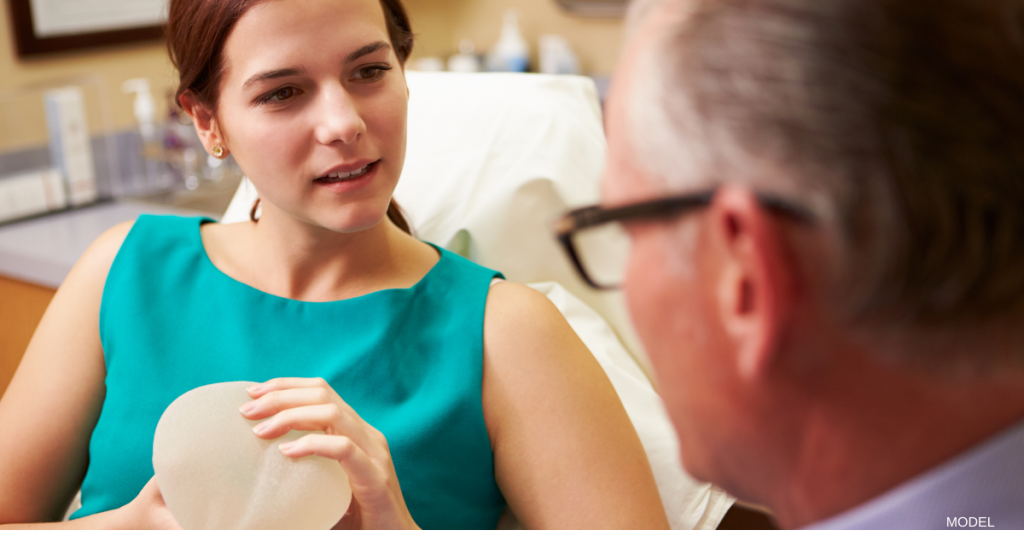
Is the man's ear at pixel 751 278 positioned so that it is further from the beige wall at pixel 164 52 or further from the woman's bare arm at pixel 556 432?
the beige wall at pixel 164 52

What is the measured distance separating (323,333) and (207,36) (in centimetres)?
38

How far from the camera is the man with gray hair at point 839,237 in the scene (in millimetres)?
396

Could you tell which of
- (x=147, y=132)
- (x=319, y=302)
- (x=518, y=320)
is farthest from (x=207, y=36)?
(x=147, y=132)

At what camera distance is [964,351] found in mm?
426

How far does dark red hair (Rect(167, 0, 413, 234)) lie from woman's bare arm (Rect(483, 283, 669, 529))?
0.39 m

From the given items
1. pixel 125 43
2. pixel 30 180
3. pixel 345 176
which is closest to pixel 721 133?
pixel 345 176

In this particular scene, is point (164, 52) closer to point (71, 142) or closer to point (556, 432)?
point (71, 142)

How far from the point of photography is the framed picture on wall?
6.31 ft

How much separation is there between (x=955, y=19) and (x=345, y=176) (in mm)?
676

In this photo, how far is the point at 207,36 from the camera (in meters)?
0.95

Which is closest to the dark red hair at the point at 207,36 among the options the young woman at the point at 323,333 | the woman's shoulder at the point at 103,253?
the young woman at the point at 323,333

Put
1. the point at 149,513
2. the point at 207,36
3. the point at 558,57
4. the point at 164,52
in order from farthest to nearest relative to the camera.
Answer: the point at 558,57
the point at 164,52
the point at 207,36
the point at 149,513

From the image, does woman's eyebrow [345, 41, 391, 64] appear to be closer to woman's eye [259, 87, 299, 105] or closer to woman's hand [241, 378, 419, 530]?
woman's eye [259, 87, 299, 105]

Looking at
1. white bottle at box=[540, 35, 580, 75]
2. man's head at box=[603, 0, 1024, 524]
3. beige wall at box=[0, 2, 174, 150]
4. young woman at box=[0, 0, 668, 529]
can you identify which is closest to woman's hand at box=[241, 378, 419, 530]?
young woman at box=[0, 0, 668, 529]
